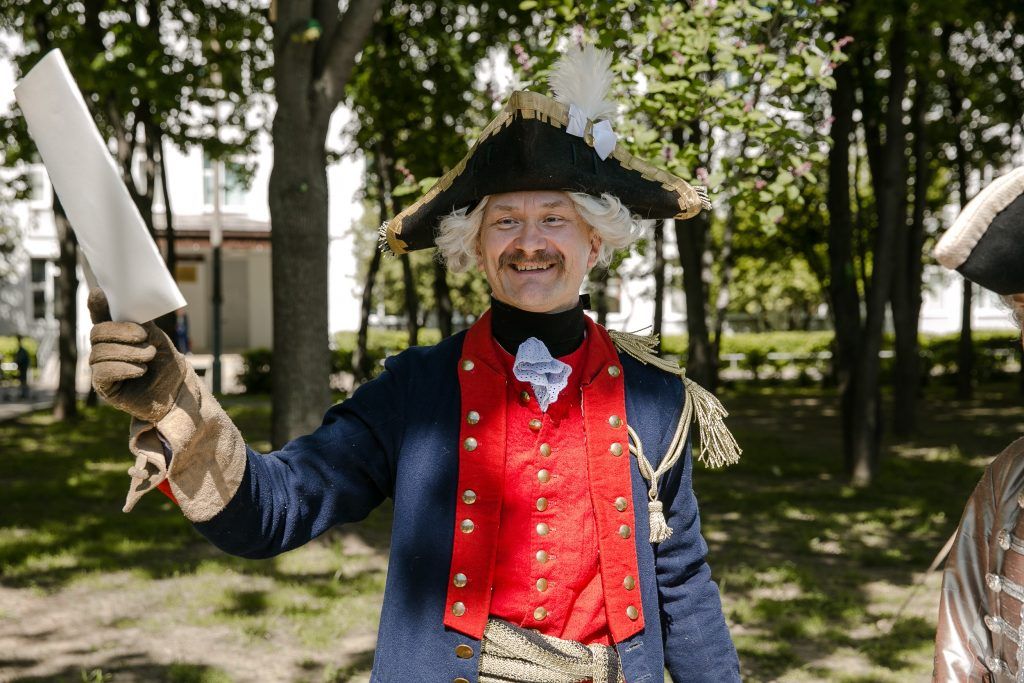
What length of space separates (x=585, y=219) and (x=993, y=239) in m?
0.87

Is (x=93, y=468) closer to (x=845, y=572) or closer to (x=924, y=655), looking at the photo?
(x=845, y=572)

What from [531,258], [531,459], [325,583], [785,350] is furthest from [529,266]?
[785,350]

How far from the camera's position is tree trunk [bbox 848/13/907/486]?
9.95m

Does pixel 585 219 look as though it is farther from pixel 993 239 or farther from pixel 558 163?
pixel 993 239

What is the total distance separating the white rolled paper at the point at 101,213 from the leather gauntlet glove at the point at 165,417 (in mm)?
45

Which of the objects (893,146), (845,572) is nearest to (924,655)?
(845,572)

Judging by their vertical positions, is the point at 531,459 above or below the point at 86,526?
above

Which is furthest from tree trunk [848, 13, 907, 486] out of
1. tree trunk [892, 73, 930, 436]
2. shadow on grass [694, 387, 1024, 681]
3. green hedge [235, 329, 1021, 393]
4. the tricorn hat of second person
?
green hedge [235, 329, 1021, 393]

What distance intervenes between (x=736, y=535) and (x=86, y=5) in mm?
8824

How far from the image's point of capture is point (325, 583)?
655cm

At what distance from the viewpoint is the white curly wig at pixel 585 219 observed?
92.4 inches

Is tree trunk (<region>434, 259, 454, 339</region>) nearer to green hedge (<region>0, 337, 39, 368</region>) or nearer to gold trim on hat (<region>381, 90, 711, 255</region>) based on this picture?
gold trim on hat (<region>381, 90, 711, 255</region>)

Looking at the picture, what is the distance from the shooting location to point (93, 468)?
10.9 metres

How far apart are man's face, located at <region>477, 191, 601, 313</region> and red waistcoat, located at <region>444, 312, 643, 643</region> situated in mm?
187
